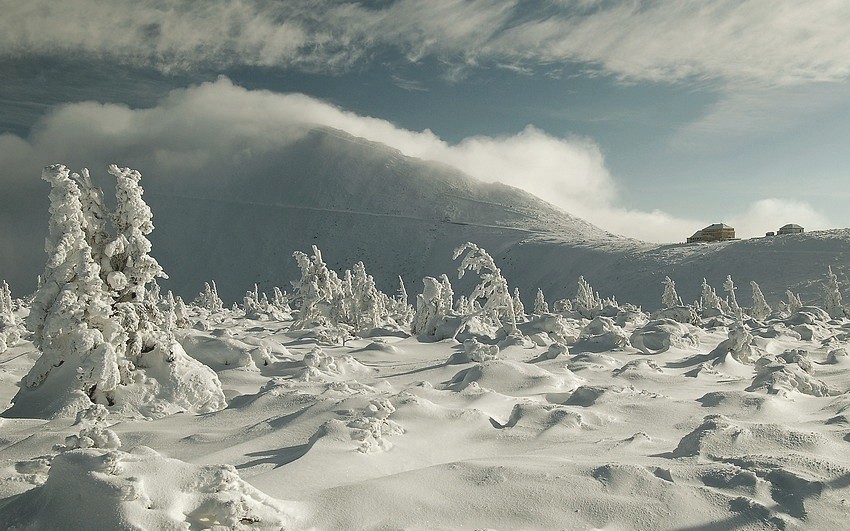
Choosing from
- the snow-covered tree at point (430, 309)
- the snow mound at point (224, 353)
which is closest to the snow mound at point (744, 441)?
the snow mound at point (224, 353)

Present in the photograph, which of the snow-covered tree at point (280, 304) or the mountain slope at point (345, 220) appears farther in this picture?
the mountain slope at point (345, 220)

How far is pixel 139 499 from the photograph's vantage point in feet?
12.5

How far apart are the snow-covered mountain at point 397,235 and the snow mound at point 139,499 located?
233 feet

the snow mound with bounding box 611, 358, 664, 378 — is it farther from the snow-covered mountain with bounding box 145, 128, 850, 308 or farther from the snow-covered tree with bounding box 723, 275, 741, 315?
the snow-covered mountain with bounding box 145, 128, 850, 308

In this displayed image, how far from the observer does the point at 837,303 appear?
4194 centimetres

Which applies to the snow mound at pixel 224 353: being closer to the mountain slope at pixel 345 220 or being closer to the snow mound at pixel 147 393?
the snow mound at pixel 147 393

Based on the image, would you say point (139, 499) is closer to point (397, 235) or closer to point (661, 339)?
point (661, 339)

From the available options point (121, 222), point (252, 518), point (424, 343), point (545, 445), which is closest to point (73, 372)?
point (121, 222)

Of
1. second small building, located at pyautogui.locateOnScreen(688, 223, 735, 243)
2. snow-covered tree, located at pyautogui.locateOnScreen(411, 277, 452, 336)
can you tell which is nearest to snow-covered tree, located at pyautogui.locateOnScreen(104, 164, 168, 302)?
snow-covered tree, located at pyautogui.locateOnScreen(411, 277, 452, 336)

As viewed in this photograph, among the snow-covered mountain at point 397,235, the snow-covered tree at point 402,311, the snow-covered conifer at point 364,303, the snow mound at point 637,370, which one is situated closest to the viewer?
the snow mound at point 637,370

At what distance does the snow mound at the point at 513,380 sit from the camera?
35.8 feet

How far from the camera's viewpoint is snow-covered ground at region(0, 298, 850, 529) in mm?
4133

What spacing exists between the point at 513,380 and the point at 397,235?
4489 inches

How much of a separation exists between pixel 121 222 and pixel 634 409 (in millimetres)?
11135
